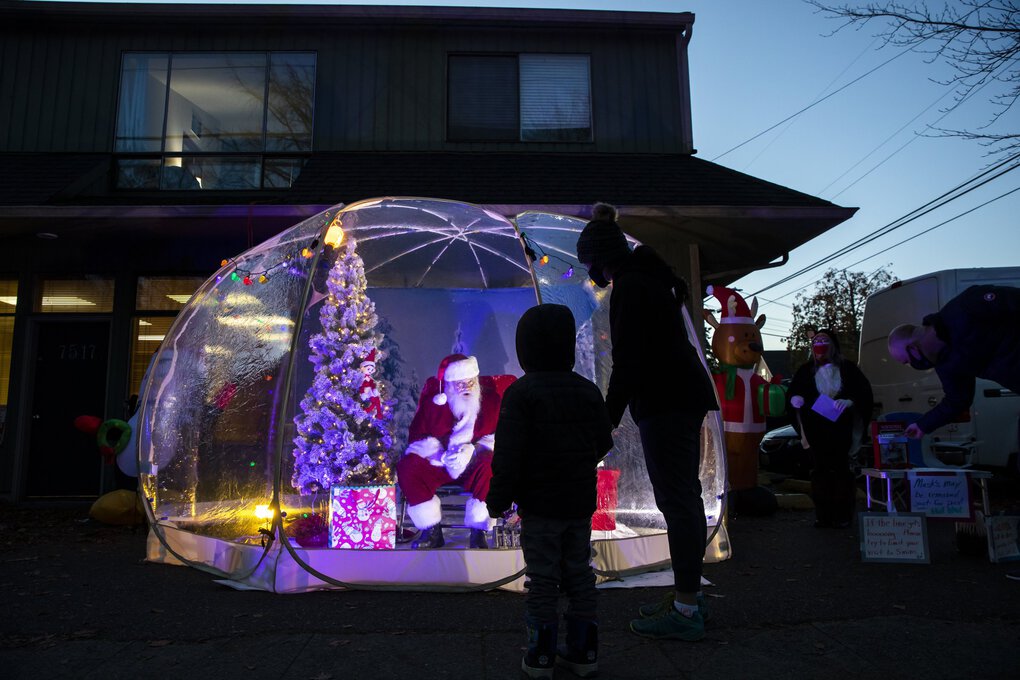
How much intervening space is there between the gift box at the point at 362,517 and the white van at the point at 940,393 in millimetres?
5223

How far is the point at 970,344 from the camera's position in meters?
3.74

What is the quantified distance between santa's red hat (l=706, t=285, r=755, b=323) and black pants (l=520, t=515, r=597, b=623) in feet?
13.2

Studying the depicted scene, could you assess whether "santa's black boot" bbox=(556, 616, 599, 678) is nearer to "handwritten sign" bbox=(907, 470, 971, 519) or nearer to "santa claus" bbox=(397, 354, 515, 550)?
"santa claus" bbox=(397, 354, 515, 550)

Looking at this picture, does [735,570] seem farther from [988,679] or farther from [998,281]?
[998,281]

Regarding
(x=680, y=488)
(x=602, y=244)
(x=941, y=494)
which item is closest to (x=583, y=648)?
(x=680, y=488)

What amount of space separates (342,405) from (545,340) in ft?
7.57

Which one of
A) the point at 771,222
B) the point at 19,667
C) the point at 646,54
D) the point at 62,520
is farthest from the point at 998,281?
the point at 62,520

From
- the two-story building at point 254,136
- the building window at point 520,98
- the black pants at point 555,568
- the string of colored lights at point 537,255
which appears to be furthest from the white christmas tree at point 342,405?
the building window at point 520,98

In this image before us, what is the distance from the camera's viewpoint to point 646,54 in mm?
9055

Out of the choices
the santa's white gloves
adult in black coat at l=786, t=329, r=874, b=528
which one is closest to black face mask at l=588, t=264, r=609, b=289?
the santa's white gloves

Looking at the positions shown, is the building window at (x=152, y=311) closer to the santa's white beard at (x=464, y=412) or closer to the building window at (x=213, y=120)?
the building window at (x=213, y=120)

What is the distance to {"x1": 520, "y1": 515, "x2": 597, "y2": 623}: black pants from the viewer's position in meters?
2.57

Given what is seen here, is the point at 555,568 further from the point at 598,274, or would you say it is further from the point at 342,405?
the point at 342,405

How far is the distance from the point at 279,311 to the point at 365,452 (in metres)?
1.10
